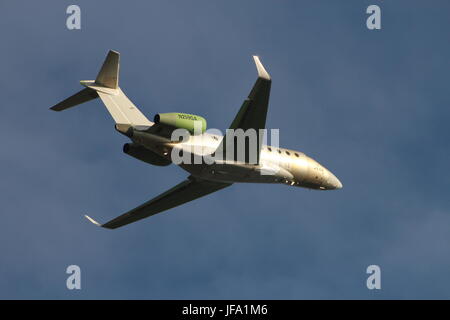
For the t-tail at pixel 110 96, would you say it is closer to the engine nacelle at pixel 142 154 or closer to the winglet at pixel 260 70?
the engine nacelle at pixel 142 154

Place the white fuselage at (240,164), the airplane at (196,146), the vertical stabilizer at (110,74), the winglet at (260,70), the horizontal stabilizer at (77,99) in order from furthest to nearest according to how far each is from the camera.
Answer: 1. the horizontal stabilizer at (77,99)
2. the vertical stabilizer at (110,74)
3. the white fuselage at (240,164)
4. the airplane at (196,146)
5. the winglet at (260,70)

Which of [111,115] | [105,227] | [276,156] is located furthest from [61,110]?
[276,156]

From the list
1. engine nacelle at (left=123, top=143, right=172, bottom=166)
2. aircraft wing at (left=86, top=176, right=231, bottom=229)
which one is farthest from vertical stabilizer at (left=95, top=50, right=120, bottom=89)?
aircraft wing at (left=86, top=176, right=231, bottom=229)

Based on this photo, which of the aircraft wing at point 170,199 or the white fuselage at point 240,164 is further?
the aircraft wing at point 170,199

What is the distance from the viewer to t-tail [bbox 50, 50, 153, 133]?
125 ft

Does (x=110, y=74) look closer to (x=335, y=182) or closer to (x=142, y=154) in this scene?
(x=142, y=154)

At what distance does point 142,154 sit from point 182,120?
3.94 metres

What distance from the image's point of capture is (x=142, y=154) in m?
38.3

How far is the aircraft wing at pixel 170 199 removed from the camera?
43062 mm

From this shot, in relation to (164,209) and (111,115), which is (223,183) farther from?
(111,115)

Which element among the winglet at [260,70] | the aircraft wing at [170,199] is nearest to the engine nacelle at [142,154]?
the aircraft wing at [170,199]

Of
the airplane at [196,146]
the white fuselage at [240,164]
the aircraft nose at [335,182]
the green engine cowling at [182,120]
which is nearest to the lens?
the green engine cowling at [182,120]

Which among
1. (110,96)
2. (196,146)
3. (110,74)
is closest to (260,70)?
(196,146)

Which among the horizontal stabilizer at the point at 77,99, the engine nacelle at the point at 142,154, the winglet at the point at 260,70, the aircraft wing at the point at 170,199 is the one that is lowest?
the aircraft wing at the point at 170,199
